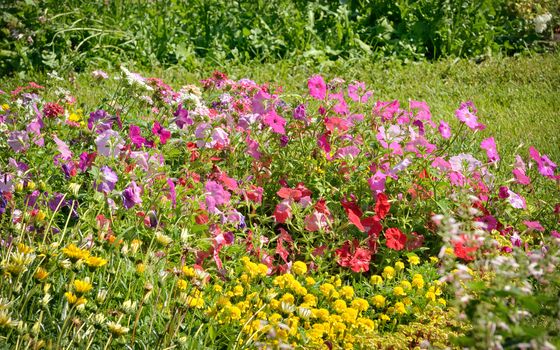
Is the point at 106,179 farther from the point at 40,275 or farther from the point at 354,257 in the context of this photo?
the point at 354,257

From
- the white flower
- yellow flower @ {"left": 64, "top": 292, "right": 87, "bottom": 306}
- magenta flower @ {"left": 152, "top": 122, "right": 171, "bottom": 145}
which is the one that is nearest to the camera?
yellow flower @ {"left": 64, "top": 292, "right": 87, "bottom": 306}

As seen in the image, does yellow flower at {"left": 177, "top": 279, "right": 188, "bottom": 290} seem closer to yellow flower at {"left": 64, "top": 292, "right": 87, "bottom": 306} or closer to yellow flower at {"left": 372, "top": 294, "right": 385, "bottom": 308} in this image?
yellow flower at {"left": 64, "top": 292, "right": 87, "bottom": 306}

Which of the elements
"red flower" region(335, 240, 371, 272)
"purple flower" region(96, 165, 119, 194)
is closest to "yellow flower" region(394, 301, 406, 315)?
"red flower" region(335, 240, 371, 272)

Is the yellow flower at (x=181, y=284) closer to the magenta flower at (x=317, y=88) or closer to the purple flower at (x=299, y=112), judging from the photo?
the purple flower at (x=299, y=112)

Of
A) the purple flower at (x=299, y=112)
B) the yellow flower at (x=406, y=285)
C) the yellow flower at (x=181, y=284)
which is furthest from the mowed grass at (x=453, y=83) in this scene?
the yellow flower at (x=181, y=284)

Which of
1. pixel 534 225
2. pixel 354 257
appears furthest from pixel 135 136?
pixel 534 225

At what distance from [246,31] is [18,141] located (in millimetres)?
4198

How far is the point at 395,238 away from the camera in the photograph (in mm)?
3346

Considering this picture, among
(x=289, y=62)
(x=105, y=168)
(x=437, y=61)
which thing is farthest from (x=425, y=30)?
(x=105, y=168)

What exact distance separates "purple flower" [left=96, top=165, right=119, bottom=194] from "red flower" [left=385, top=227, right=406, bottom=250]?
114 cm

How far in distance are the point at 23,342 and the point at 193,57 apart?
490 cm

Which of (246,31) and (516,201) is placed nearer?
(516,201)

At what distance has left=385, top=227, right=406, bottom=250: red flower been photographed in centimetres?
332

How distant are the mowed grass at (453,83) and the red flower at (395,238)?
7.03 ft
